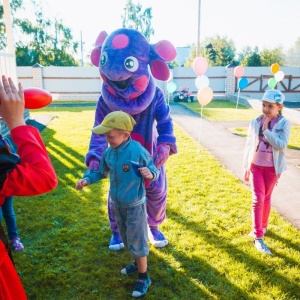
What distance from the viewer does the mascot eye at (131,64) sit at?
273 centimetres

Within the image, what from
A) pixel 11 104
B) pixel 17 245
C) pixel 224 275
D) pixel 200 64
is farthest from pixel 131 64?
pixel 200 64

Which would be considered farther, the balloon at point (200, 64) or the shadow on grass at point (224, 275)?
the balloon at point (200, 64)

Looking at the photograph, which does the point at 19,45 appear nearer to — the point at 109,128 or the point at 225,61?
the point at 225,61

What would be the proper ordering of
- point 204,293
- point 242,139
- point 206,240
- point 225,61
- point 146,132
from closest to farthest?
point 204,293 → point 146,132 → point 206,240 → point 242,139 → point 225,61

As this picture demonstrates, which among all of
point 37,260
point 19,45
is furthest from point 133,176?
point 19,45

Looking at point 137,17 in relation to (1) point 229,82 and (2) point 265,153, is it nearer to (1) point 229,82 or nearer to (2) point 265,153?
(1) point 229,82

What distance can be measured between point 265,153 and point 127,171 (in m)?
1.66

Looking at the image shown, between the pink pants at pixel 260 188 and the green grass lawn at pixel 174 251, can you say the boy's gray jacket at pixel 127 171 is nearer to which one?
the green grass lawn at pixel 174 251

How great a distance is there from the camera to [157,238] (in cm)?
343

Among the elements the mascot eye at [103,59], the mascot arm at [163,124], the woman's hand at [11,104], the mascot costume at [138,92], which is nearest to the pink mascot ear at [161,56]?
the mascot costume at [138,92]

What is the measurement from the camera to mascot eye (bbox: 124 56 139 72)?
2.73 meters

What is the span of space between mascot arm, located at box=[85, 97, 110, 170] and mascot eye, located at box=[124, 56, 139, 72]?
1.61 ft

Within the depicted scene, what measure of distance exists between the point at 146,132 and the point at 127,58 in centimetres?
72

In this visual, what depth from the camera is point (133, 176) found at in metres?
2.42
